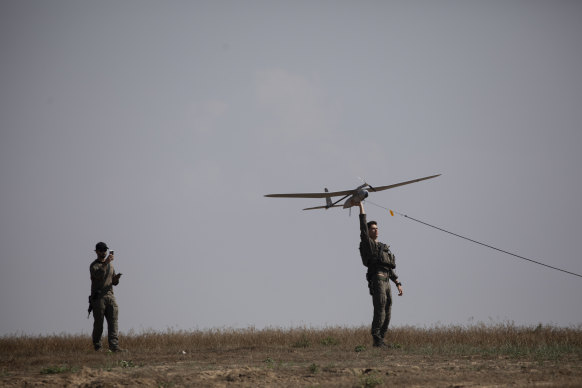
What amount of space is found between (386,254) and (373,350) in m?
2.06

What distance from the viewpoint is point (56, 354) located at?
42.7ft

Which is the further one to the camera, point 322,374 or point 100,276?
point 100,276

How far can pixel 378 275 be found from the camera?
1254cm

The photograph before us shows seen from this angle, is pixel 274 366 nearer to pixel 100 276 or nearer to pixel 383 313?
pixel 383 313

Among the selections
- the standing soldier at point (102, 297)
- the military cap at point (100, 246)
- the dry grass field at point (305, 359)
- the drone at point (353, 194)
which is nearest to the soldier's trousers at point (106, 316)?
the standing soldier at point (102, 297)

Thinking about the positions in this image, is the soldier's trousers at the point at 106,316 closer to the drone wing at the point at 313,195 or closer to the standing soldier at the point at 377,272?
the drone wing at the point at 313,195

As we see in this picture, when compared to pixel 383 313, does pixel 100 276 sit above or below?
above

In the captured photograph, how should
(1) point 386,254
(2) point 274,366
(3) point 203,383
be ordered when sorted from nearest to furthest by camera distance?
(3) point 203,383 → (2) point 274,366 → (1) point 386,254

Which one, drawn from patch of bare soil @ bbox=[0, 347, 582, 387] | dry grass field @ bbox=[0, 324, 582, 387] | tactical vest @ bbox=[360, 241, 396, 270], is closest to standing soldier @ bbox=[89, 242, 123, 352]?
dry grass field @ bbox=[0, 324, 582, 387]

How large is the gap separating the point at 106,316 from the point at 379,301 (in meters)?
6.19

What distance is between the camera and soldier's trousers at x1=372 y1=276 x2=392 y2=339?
40.8ft

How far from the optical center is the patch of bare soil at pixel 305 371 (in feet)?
26.4

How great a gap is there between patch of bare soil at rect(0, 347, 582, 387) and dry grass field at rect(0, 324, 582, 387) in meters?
0.02

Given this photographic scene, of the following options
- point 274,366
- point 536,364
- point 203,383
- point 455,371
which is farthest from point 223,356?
point 536,364
